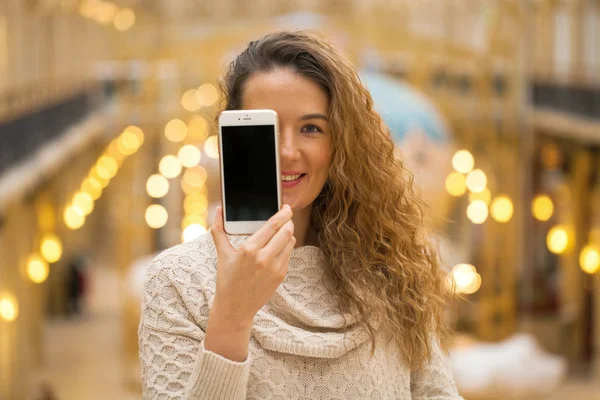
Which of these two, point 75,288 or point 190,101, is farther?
point 75,288

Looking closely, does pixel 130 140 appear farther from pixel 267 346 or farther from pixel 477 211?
pixel 267 346

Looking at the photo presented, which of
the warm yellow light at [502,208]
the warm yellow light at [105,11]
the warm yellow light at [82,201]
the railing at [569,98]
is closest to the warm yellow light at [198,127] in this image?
the warm yellow light at [82,201]

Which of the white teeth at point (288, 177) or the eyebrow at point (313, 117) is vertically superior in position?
the eyebrow at point (313, 117)

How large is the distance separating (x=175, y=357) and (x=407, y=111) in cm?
1339

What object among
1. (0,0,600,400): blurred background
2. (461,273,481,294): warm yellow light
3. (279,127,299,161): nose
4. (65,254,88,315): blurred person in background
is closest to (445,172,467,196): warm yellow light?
(0,0,600,400): blurred background

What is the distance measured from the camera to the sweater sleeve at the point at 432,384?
2.68 meters

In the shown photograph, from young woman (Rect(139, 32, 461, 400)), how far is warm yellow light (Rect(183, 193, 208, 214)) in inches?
594

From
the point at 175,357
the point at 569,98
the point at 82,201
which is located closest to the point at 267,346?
the point at 175,357

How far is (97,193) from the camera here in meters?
19.9

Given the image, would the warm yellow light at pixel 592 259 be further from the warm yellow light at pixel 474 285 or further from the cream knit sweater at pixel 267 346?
the cream knit sweater at pixel 267 346

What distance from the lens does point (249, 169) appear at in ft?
7.63

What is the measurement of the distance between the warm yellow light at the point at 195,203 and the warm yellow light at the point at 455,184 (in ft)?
13.2

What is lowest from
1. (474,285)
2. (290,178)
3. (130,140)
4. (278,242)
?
(474,285)

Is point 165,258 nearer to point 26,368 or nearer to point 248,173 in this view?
point 248,173
